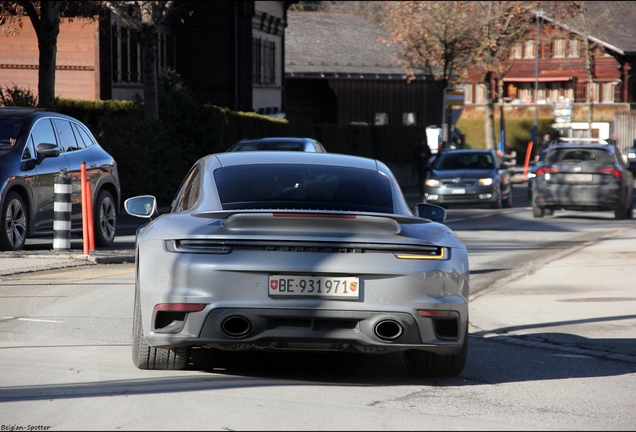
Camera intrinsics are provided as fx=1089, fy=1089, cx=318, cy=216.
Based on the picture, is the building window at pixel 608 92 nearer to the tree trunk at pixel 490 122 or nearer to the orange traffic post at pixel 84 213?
the tree trunk at pixel 490 122

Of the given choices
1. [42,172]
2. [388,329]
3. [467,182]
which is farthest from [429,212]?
[467,182]

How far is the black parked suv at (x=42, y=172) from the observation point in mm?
13742

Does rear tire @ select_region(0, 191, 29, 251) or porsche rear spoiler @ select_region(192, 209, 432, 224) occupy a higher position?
porsche rear spoiler @ select_region(192, 209, 432, 224)

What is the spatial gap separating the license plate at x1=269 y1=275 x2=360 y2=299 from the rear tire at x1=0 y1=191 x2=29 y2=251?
8019 millimetres

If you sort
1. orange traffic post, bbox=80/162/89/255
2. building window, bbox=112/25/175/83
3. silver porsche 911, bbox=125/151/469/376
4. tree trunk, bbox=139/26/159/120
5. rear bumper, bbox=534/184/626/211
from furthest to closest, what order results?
building window, bbox=112/25/175/83, tree trunk, bbox=139/26/159/120, rear bumper, bbox=534/184/626/211, orange traffic post, bbox=80/162/89/255, silver porsche 911, bbox=125/151/469/376

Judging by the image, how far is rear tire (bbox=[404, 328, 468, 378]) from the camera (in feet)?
23.0

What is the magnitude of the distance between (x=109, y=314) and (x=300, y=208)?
10.2 feet

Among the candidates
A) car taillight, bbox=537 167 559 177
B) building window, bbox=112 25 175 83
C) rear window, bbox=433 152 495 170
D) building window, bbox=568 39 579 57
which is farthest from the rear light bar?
building window, bbox=568 39 579 57

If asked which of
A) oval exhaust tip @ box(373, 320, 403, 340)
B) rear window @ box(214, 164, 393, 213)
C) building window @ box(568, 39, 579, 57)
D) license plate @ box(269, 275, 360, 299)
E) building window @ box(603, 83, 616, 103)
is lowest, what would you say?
oval exhaust tip @ box(373, 320, 403, 340)

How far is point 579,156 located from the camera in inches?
945

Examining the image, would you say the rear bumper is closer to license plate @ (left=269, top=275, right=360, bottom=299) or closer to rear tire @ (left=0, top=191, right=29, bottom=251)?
rear tire @ (left=0, top=191, right=29, bottom=251)

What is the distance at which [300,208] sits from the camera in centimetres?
A: 697

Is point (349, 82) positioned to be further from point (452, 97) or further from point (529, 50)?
point (529, 50)

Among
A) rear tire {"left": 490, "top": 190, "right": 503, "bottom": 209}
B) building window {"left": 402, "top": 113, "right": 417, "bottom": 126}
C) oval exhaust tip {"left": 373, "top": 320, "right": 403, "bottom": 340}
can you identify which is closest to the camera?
oval exhaust tip {"left": 373, "top": 320, "right": 403, "bottom": 340}
